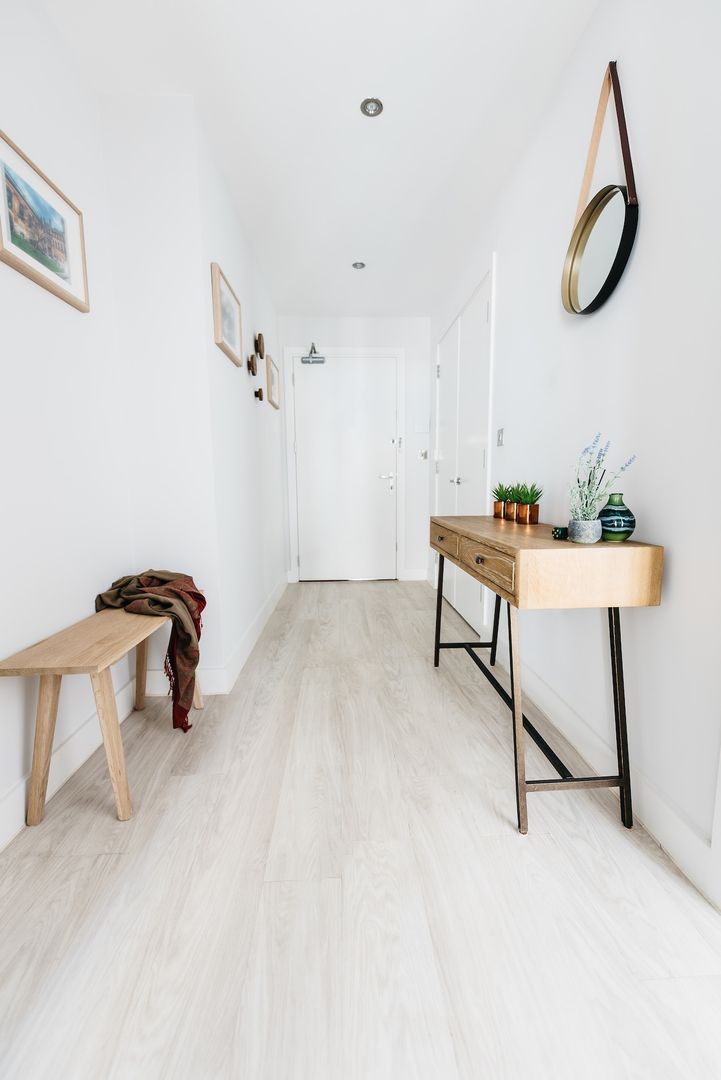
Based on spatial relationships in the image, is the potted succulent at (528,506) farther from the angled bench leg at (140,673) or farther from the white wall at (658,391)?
the angled bench leg at (140,673)

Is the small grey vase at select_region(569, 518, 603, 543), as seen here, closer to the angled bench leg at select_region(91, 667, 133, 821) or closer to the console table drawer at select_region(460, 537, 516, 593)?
the console table drawer at select_region(460, 537, 516, 593)

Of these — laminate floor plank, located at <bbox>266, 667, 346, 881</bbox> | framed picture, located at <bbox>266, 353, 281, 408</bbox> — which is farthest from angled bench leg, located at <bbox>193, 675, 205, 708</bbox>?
framed picture, located at <bbox>266, 353, 281, 408</bbox>

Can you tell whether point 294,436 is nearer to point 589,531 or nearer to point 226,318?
point 226,318

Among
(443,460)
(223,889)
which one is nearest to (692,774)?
(223,889)

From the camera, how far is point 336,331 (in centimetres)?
377

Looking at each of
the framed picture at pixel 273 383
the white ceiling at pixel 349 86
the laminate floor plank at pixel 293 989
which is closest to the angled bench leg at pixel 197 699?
the laminate floor plank at pixel 293 989

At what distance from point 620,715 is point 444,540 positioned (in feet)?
2.95

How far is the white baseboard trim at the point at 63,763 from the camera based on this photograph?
1.16m

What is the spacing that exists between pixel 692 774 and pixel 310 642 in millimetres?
1855

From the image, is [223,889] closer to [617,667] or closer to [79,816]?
[79,816]

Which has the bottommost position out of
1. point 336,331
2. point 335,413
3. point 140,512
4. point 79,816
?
point 79,816

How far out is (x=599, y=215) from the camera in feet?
4.42

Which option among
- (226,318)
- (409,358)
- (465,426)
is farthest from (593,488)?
(409,358)

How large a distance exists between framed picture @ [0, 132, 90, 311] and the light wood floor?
1546 mm
